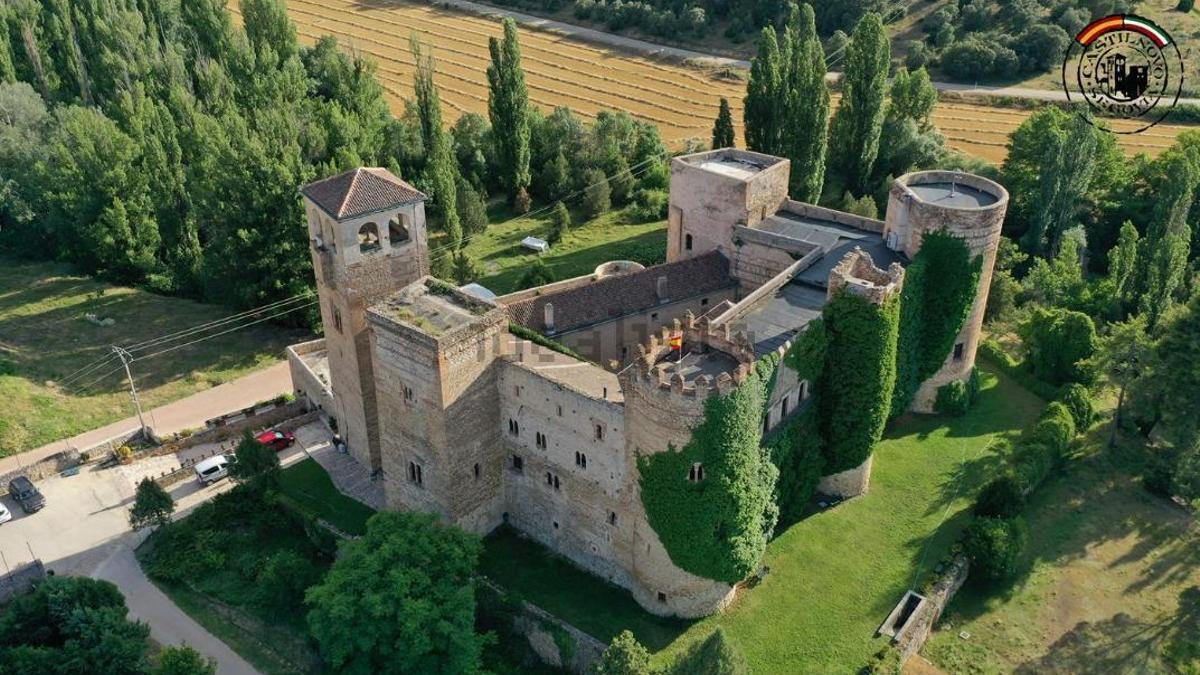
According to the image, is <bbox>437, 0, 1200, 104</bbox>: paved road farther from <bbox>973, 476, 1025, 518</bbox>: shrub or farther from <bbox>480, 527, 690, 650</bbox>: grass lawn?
<bbox>480, 527, 690, 650</bbox>: grass lawn

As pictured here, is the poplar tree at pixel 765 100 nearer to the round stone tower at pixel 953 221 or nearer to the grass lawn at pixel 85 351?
the round stone tower at pixel 953 221

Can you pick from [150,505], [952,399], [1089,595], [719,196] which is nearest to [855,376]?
[952,399]

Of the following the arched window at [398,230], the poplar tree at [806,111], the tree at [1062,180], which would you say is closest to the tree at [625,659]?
the arched window at [398,230]

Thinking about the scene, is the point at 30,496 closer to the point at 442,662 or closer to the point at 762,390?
the point at 442,662

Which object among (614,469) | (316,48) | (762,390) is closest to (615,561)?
(614,469)

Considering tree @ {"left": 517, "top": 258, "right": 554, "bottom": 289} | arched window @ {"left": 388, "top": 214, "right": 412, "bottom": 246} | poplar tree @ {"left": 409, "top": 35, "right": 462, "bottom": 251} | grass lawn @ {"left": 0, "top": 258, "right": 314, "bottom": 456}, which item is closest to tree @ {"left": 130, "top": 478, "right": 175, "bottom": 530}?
grass lawn @ {"left": 0, "top": 258, "right": 314, "bottom": 456}

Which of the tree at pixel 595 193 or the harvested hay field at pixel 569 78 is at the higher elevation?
the harvested hay field at pixel 569 78

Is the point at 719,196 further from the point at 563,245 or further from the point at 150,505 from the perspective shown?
the point at 150,505
